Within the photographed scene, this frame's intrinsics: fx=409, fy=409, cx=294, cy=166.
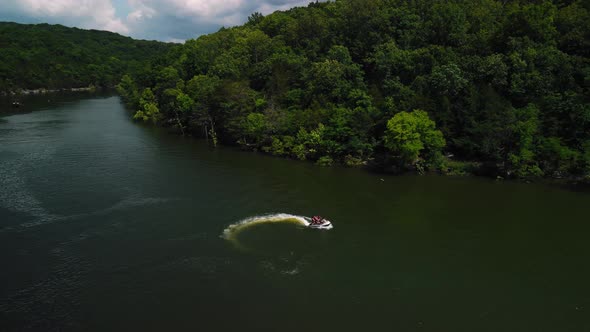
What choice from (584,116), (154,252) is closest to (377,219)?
(154,252)

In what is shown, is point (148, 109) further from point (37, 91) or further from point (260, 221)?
point (37, 91)

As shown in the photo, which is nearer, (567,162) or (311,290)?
(311,290)

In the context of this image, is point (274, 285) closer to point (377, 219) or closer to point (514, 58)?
point (377, 219)

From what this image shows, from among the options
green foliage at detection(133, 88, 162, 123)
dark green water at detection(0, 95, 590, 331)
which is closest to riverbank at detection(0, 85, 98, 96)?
green foliage at detection(133, 88, 162, 123)

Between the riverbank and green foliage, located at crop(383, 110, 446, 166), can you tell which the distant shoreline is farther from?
green foliage, located at crop(383, 110, 446, 166)

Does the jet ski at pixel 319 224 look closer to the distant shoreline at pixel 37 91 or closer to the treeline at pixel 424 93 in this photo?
the treeline at pixel 424 93

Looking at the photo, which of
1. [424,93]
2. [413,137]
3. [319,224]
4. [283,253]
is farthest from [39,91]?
[283,253]
